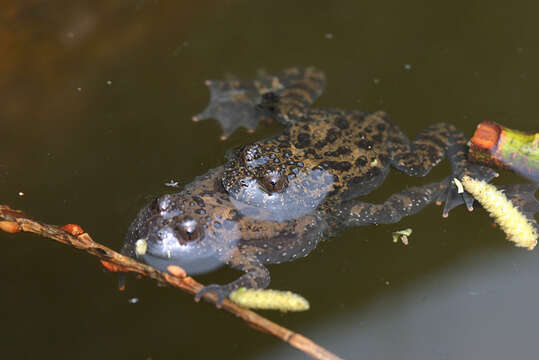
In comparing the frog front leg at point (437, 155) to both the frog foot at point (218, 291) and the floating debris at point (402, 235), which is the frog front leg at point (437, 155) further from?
the frog foot at point (218, 291)

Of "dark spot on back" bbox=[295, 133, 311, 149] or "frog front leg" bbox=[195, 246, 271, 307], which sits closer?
"frog front leg" bbox=[195, 246, 271, 307]

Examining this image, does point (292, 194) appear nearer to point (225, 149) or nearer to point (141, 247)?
point (225, 149)

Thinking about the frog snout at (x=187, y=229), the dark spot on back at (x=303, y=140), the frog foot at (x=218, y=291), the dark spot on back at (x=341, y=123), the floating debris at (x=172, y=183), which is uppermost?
the dark spot on back at (x=341, y=123)

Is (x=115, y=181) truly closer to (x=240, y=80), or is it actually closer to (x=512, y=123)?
(x=240, y=80)

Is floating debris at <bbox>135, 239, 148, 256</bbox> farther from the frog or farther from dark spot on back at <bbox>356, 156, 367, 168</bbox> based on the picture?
dark spot on back at <bbox>356, 156, 367, 168</bbox>

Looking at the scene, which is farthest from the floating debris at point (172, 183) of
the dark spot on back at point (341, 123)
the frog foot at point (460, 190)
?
the frog foot at point (460, 190)

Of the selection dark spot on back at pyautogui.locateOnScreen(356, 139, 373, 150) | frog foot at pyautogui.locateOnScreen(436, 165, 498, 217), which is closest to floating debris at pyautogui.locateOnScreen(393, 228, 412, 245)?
frog foot at pyautogui.locateOnScreen(436, 165, 498, 217)

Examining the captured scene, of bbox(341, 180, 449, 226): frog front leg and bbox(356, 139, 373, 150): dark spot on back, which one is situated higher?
bbox(356, 139, 373, 150): dark spot on back
